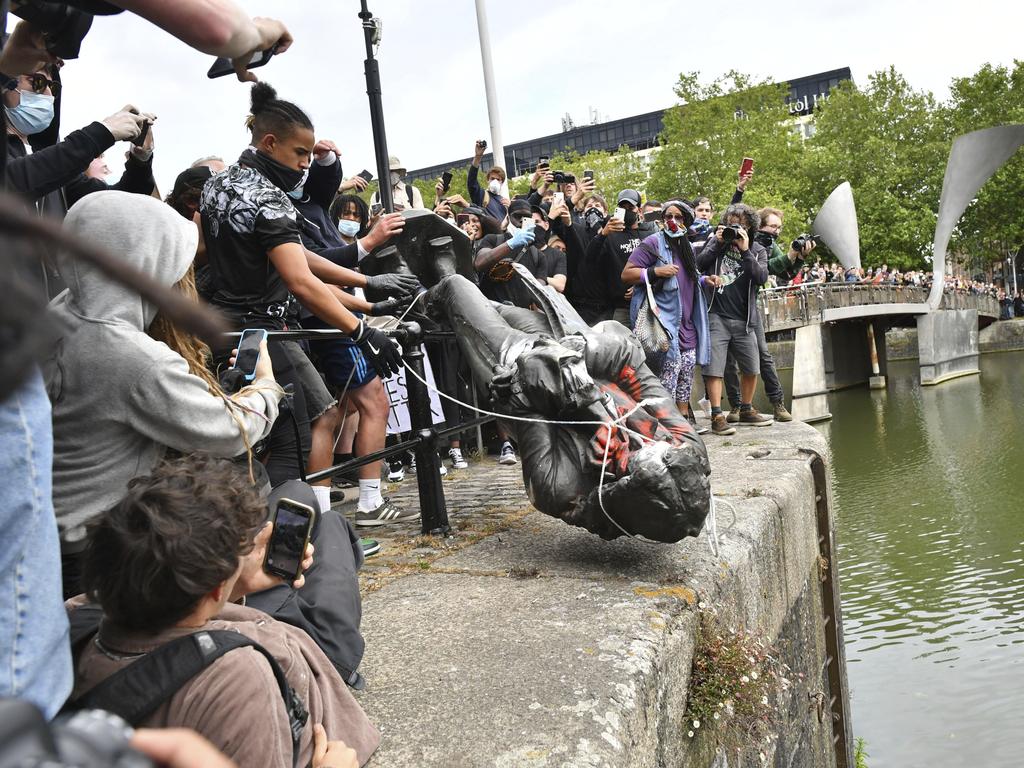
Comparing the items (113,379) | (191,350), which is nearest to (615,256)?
(191,350)

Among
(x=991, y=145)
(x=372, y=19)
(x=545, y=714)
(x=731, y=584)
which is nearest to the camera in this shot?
(x=545, y=714)

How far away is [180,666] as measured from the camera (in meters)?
1.41

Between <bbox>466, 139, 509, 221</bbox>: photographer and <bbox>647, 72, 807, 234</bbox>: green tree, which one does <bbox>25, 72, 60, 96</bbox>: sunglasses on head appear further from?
<bbox>647, 72, 807, 234</bbox>: green tree

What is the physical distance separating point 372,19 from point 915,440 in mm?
13620

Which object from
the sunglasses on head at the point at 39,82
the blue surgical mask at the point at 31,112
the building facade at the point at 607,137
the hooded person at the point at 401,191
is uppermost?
the building facade at the point at 607,137

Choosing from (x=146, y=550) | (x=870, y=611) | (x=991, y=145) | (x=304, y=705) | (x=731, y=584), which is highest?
(x=991, y=145)

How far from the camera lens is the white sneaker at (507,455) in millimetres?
6199

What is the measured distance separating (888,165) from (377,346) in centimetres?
3930

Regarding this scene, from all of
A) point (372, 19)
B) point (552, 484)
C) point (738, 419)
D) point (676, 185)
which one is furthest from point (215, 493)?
point (676, 185)

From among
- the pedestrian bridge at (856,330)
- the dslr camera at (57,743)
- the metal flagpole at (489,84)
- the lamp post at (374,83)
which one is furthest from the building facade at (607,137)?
the dslr camera at (57,743)

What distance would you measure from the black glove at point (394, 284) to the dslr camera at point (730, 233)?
3.92 metres

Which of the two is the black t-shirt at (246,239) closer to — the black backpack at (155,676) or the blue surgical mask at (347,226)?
the black backpack at (155,676)

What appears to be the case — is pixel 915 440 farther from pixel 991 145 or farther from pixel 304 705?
pixel 991 145

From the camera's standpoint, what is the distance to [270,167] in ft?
11.8
